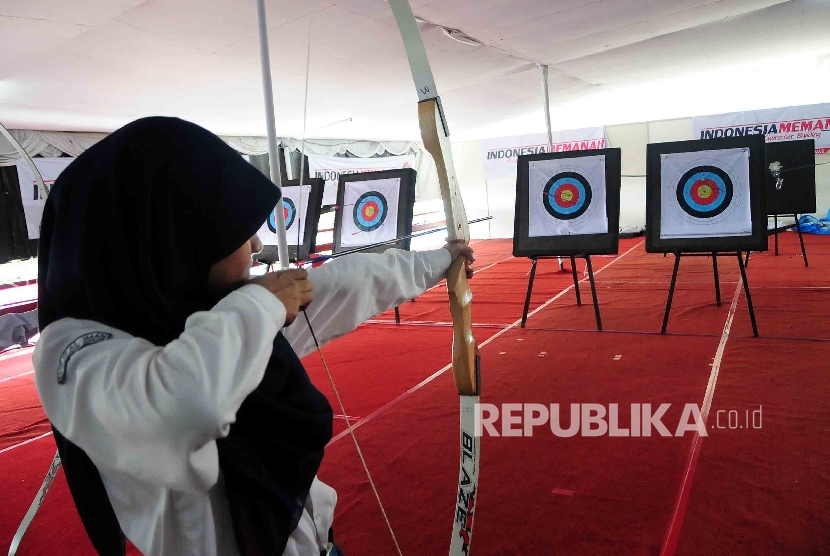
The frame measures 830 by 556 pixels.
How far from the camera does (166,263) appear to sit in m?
0.56

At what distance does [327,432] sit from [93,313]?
0.29m

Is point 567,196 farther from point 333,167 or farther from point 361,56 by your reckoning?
point 333,167

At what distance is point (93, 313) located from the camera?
0.55 meters

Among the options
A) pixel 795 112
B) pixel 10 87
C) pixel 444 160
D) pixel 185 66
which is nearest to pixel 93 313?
pixel 444 160

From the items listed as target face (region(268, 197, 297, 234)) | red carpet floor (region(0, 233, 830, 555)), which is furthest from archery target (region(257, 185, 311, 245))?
red carpet floor (region(0, 233, 830, 555))

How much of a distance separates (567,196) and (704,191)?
679 millimetres

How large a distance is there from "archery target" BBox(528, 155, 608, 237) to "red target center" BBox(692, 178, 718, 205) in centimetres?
44

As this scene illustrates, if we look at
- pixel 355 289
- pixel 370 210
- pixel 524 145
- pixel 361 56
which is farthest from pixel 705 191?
pixel 524 145

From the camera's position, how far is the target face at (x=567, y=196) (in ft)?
10.1

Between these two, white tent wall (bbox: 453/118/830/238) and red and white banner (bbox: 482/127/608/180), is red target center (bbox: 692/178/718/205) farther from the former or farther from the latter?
red and white banner (bbox: 482/127/608/180)

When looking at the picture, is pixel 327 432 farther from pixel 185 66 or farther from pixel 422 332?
pixel 185 66

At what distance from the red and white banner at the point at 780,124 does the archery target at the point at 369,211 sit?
455 centimetres

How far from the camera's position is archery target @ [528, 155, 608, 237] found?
3.05 m

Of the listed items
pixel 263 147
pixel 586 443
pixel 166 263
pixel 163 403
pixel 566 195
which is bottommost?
pixel 586 443
